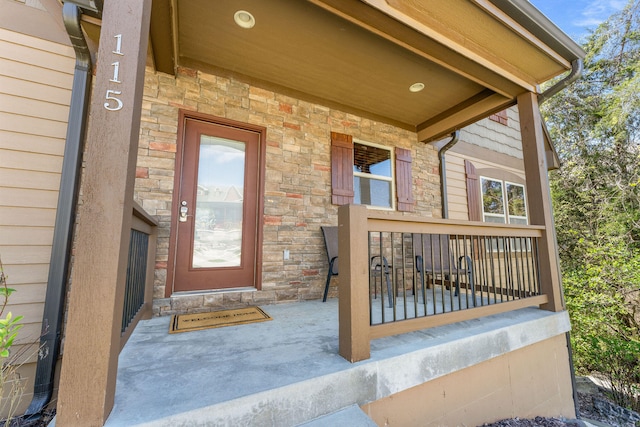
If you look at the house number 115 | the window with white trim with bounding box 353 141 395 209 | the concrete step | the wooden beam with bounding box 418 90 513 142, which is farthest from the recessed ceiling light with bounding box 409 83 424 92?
the concrete step

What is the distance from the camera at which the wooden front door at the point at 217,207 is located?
2652mm

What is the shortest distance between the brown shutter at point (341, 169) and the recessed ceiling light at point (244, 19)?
1.54 metres

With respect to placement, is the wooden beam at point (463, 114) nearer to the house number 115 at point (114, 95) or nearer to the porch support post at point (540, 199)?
the porch support post at point (540, 199)

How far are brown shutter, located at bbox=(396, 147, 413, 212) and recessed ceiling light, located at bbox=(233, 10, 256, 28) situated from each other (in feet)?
8.32

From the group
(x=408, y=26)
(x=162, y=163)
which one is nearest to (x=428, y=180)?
(x=408, y=26)

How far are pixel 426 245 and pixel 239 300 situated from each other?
2633mm

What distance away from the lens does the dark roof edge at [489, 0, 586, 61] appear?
2.14 m

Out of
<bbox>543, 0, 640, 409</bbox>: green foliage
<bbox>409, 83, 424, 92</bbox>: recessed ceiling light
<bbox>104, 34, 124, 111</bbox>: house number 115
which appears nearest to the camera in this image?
<bbox>104, 34, 124, 111</bbox>: house number 115

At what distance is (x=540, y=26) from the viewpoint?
91.1 inches

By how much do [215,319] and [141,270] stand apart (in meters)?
0.71

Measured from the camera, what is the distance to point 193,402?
1106mm

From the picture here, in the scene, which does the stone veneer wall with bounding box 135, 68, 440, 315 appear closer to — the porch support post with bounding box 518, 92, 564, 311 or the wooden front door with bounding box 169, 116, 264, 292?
the wooden front door with bounding box 169, 116, 264, 292

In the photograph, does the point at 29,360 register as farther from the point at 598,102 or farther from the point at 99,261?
the point at 598,102

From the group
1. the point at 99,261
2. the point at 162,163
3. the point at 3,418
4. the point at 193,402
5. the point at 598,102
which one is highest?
the point at 598,102
